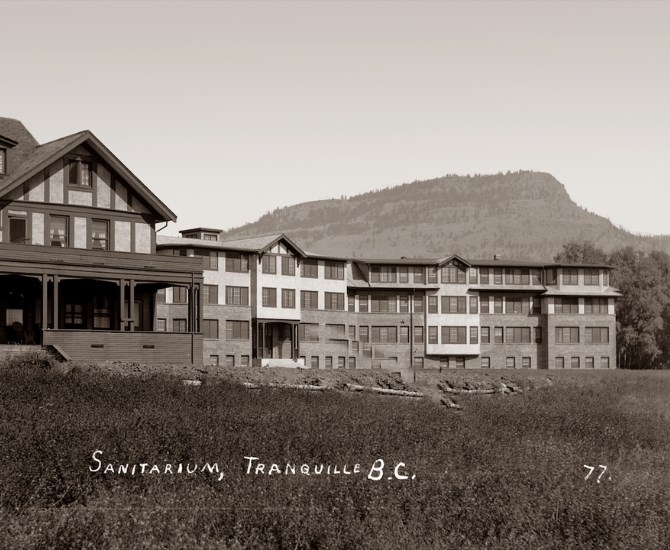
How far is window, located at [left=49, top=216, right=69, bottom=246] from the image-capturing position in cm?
4422

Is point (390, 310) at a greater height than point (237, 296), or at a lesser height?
lesser

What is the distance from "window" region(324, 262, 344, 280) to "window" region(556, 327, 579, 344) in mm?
21203

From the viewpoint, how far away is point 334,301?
75.5 metres

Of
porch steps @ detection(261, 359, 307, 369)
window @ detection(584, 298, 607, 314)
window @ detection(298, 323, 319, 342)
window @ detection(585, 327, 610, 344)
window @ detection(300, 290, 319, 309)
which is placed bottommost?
porch steps @ detection(261, 359, 307, 369)

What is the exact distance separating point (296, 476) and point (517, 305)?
67.6m

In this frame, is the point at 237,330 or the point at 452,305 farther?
the point at 452,305

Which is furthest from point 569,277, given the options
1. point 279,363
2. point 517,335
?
point 279,363

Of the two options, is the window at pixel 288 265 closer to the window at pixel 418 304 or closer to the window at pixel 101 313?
the window at pixel 418 304

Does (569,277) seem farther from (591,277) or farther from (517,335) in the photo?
(517,335)

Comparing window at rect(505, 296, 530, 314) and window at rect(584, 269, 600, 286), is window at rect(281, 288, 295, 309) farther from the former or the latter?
window at rect(584, 269, 600, 286)

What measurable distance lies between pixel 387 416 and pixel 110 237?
22.6 m

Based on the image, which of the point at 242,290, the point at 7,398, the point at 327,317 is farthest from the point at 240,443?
the point at 327,317

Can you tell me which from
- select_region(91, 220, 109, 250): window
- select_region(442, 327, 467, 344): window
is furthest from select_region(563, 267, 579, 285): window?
Answer: select_region(91, 220, 109, 250): window

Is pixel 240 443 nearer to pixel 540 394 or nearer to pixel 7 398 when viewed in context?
pixel 7 398
